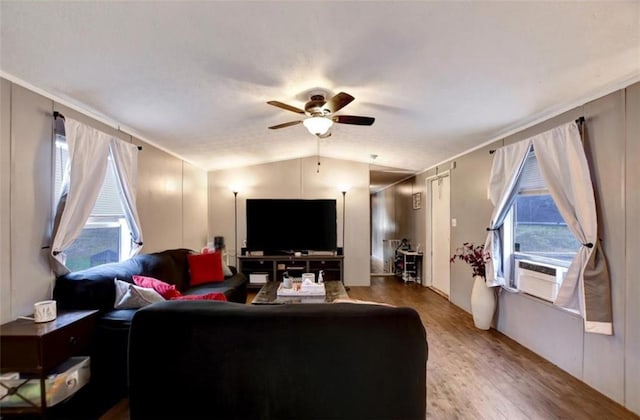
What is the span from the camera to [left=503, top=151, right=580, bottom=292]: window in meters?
2.84

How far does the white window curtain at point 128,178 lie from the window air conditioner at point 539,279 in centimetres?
421

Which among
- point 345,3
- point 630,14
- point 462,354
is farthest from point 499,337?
point 345,3

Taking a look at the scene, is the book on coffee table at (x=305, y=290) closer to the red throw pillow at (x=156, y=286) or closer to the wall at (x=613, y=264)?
the red throw pillow at (x=156, y=286)

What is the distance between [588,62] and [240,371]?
2919 mm

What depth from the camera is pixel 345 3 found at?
5.26 feet

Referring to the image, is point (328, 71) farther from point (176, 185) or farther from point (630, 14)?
point (176, 185)

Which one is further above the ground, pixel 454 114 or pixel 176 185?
pixel 454 114

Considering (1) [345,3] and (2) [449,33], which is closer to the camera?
(1) [345,3]

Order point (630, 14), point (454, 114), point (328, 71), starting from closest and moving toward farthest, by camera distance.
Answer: point (630, 14), point (328, 71), point (454, 114)

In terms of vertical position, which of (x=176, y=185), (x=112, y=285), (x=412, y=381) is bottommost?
(x=412, y=381)

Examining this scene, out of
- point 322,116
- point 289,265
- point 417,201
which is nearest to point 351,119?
point 322,116

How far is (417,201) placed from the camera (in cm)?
648

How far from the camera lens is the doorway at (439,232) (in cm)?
524

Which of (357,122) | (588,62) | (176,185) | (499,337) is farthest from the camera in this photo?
(176,185)
